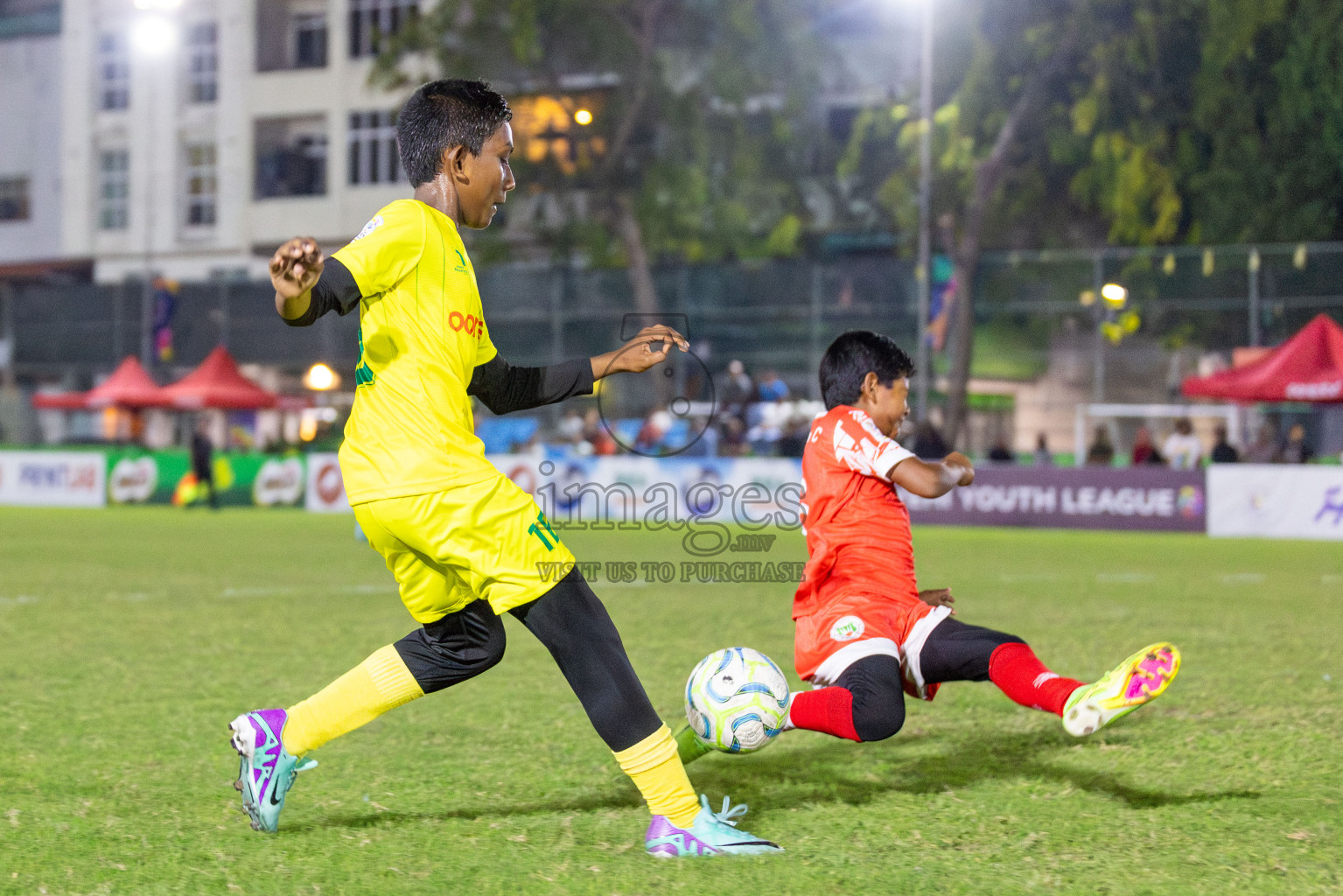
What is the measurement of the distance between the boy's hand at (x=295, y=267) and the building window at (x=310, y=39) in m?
42.0

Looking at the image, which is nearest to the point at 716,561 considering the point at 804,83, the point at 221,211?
the point at 804,83

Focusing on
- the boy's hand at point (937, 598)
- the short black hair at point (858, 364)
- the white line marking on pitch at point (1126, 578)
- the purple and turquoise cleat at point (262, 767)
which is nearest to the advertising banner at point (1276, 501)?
the white line marking on pitch at point (1126, 578)

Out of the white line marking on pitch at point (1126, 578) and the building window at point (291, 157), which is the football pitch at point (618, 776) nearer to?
the white line marking on pitch at point (1126, 578)

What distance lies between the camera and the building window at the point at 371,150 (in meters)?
41.0

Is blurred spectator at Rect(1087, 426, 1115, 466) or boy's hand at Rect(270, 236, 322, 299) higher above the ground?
boy's hand at Rect(270, 236, 322, 299)

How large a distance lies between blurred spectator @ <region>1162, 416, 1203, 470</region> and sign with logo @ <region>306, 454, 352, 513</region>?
45.2 ft

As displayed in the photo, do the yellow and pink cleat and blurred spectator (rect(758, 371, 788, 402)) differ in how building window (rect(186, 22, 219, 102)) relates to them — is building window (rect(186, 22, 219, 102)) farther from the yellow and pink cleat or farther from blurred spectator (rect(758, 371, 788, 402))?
the yellow and pink cleat

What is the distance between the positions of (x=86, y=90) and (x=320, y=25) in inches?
325

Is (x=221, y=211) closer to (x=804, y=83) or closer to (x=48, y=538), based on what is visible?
(x=804, y=83)

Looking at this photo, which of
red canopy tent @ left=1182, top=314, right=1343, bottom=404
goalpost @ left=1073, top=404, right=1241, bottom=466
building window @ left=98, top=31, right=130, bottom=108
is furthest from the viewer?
building window @ left=98, top=31, right=130, bottom=108

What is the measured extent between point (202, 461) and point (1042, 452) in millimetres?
15853

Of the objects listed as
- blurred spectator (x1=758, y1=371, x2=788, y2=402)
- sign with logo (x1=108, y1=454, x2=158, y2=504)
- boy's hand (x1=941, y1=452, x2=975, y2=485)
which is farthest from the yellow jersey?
blurred spectator (x1=758, y1=371, x2=788, y2=402)

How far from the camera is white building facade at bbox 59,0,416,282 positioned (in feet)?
137

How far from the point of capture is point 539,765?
16.7ft
